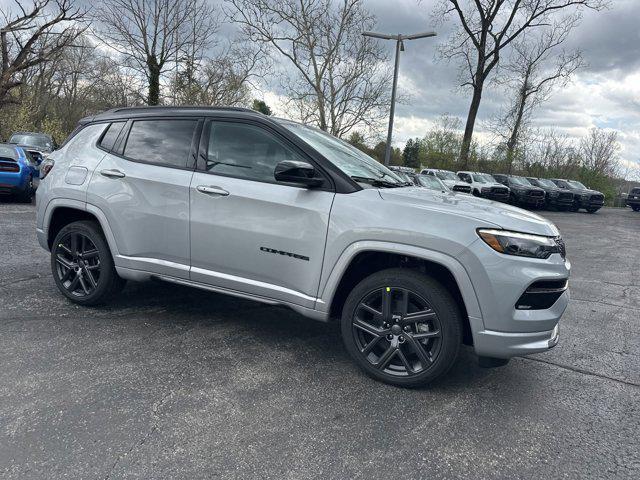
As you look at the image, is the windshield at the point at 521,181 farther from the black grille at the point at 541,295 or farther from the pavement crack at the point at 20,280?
the pavement crack at the point at 20,280

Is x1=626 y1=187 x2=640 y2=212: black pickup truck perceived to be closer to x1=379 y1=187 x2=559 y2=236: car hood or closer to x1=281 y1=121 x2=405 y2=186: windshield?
x1=281 y1=121 x2=405 y2=186: windshield

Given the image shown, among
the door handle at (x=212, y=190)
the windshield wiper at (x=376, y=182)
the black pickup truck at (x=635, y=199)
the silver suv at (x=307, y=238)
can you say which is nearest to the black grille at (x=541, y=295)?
the silver suv at (x=307, y=238)

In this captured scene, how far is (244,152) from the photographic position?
11.5 ft

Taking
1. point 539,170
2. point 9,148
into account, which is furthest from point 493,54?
point 9,148

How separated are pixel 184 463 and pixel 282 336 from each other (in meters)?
1.69

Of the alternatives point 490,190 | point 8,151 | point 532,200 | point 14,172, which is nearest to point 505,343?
point 14,172

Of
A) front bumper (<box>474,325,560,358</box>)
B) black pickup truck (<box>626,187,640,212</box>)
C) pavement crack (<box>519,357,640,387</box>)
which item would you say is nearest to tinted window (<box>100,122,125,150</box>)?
front bumper (<box>474,325,560,358</box>)

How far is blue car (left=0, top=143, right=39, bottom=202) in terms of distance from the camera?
1076 centimetres

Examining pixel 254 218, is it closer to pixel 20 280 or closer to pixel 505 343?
pixel 505 343

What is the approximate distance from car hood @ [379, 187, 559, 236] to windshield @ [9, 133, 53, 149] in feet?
57.1

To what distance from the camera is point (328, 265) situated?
3.10 m

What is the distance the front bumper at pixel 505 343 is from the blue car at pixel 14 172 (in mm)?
11866

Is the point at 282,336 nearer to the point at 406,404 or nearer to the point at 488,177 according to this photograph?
the point at 406,404

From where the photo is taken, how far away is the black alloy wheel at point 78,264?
4.10 meters
